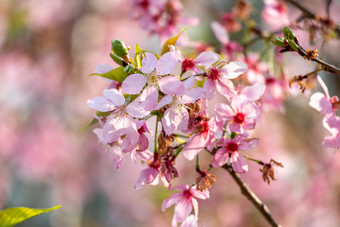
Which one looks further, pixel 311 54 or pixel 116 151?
pixel 116 151

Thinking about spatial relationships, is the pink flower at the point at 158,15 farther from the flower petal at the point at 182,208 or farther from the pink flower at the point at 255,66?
the flower petal at the point at 182,208

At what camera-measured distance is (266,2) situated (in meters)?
1.77

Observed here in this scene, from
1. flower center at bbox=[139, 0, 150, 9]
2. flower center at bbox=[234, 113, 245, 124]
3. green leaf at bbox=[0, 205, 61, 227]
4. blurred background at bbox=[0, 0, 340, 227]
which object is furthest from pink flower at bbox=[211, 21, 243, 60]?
blurred background at bbox=[0, 0, 340, 227]

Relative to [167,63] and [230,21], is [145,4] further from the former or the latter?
[167,63]

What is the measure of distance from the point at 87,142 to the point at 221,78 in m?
4.67

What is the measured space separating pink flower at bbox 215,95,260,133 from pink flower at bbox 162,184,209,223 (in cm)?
18

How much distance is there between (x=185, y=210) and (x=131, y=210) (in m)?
5.25

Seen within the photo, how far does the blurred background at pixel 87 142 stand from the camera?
3.87 meters

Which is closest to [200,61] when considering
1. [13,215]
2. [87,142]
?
[13,215]

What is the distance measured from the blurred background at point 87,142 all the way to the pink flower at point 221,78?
7.31 ft

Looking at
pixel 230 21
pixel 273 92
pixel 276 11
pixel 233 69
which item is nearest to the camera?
pixel 233 69

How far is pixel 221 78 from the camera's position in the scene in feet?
Answer: 3.11

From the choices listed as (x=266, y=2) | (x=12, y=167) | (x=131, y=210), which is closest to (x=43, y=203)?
(x=12, y=167)

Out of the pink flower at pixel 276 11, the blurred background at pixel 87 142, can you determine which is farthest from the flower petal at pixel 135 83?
the blurred background at pixel 87 142
